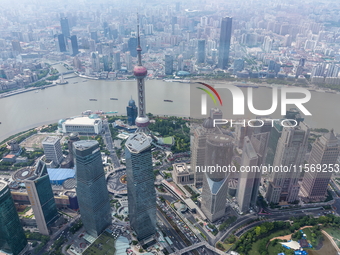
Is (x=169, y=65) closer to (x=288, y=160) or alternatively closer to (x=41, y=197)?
(x=288, y=160)

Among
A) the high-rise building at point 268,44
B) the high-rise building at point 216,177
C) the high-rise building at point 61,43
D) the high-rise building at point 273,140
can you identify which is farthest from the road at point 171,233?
the high-rise building at point 61,43

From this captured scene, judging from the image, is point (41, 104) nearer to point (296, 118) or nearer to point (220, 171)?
point (220, 171)

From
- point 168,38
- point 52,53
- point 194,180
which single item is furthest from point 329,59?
point 52,53

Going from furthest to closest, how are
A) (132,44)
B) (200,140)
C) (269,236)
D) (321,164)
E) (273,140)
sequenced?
(132,44) < (273,140) < (200,140) < (321,164) < (269,236)

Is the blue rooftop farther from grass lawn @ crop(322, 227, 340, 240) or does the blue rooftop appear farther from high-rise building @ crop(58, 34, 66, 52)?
high-rise building @ crop(58, 34, 66, 52)

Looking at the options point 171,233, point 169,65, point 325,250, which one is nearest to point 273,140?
point 325,250

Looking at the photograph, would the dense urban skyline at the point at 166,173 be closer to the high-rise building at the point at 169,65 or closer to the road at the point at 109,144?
the road at the point at 109,144
